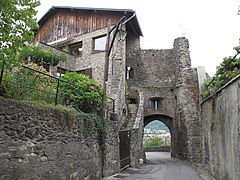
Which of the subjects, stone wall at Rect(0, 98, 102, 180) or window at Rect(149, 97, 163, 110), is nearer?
stone wall at Rect(0, 98, 102, 180)

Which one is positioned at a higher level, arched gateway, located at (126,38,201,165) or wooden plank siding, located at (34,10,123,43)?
wooden plank siding, located at (34,10,123,43)

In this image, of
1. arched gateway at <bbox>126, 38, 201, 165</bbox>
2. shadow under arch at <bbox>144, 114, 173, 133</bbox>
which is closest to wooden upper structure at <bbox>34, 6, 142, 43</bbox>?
arched gateway at <bbox>126, 38, 201, 165</bbox>

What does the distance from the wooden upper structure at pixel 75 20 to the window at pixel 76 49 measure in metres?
0.72

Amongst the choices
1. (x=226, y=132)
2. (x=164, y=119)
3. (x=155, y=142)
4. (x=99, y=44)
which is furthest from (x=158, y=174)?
(x=155, y=142)

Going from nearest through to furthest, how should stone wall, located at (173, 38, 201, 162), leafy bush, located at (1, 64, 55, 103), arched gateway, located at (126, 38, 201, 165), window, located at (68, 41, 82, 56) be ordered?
1. leafy bush, located at (1, 64, 55, 103)
2. stone wall, located at (173, 38, 201, 162)
3. arched gateway, located at (126, 38, 201, 165)
4. window, located at (68, 41, 82, 56)

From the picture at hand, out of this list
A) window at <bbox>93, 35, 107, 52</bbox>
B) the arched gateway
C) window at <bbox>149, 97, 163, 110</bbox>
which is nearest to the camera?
the arched gateway

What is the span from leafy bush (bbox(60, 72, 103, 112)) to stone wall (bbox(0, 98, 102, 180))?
95cm

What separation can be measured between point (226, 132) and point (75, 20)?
1352 centimetres

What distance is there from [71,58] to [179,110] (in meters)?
8.62

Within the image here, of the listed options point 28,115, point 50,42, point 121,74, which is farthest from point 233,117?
point 50,42

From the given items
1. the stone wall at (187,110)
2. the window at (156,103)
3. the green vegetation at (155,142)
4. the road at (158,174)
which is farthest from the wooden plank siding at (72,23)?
the green vegetation at (155,142)

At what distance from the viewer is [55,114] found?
4.57m

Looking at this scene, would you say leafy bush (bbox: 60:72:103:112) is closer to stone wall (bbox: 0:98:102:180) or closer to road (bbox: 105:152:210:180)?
stone wall (bbox: 0:98:102:180)

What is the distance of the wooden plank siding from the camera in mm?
14837
